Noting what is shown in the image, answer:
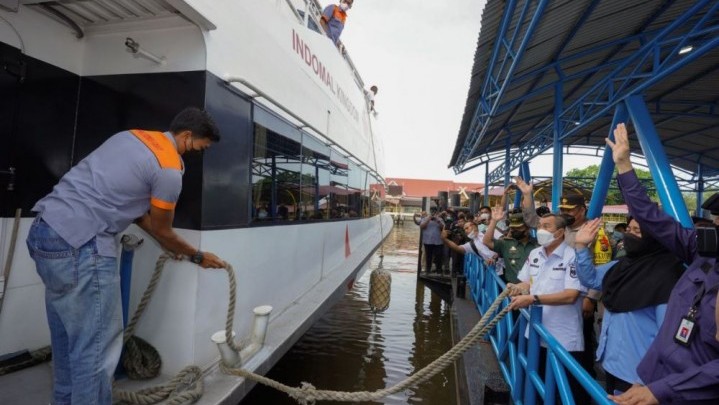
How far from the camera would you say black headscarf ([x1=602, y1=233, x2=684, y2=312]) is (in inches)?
85.2

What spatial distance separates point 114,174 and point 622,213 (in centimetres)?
2948

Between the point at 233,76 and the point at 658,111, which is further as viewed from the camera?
the point at 658,111

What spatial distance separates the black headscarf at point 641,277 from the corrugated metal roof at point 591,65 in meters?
4.13

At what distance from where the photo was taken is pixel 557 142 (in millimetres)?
9328

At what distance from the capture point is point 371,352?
5105mm

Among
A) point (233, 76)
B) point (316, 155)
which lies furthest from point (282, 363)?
point (233, 76)

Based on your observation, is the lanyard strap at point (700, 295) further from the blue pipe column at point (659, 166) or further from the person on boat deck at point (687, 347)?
the blue pipe column at point (659, 166)

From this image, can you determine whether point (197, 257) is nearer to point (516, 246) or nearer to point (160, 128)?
point (160, 128)

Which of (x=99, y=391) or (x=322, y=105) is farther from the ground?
(x=322, y=105)

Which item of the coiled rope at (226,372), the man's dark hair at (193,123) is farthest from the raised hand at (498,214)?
the man's dark hair at (193,123)

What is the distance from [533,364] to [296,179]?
253 cm

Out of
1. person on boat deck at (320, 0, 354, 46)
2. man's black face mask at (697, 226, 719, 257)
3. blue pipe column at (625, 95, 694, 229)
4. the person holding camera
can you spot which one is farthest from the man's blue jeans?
the person holding camera

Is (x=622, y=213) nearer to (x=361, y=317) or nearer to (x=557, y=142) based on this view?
(x=557, y=142)

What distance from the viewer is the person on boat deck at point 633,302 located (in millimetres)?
2176
